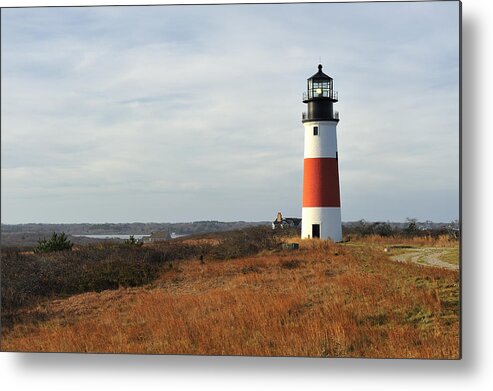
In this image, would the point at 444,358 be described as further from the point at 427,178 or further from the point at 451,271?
the point at 427,178

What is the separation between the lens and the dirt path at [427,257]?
762 centimetres

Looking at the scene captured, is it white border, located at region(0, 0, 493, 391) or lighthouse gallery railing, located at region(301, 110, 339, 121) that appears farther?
lighthouse gallery railing, located at region(301, 110, 339, 121)

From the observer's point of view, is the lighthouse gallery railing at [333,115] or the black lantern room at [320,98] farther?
the lighthouse gallery railing at [333,115]

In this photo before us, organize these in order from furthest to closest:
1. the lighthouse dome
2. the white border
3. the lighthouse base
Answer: the lighthouse base < the lighthouse dome < the white border

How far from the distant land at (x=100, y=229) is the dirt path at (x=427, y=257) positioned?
0.35m

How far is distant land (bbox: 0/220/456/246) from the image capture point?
8.18 metres

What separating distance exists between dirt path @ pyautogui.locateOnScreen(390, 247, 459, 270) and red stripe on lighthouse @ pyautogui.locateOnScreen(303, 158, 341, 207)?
150 cm

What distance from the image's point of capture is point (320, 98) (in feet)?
29.0

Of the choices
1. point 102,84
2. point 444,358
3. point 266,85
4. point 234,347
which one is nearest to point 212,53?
point 266,85

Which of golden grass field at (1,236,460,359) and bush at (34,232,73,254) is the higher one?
bush at (34,232,73,254)

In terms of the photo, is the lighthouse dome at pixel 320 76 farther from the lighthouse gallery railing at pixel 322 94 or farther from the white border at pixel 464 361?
the white border at pixel 464 361

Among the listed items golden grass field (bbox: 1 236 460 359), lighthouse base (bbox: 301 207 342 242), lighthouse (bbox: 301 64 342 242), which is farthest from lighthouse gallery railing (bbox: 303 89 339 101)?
lighthouse base (bbox: 301 207 342 242)

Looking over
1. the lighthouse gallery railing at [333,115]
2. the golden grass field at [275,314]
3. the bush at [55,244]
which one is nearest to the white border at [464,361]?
the golden grass field at [275,314]

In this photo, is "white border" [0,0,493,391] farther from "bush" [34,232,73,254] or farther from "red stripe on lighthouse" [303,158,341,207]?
"red stripe on lighthouse" [303,158,341,207]
